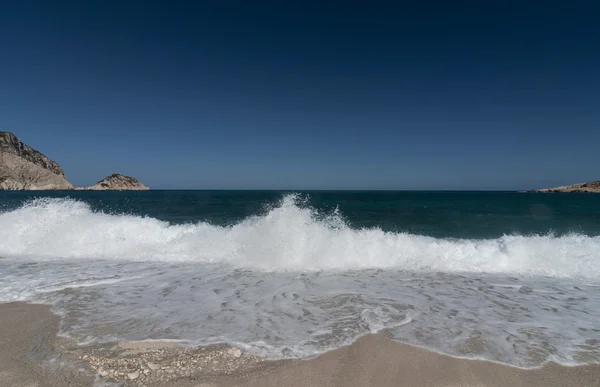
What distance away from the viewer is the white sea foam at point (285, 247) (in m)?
9.58

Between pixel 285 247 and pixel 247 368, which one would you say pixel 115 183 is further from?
pixel 247 368

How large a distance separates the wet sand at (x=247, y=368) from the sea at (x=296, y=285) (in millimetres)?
262

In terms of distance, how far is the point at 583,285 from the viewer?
7777 millimetres

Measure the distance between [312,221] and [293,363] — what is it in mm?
8778

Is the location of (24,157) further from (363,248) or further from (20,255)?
(363,248)

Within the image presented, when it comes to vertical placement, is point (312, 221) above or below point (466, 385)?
above

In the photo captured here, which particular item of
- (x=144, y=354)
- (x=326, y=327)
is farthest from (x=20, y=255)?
(x=326, y=327)

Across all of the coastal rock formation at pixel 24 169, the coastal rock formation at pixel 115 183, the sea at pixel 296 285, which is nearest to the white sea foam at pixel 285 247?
the sea at pixel 296 285

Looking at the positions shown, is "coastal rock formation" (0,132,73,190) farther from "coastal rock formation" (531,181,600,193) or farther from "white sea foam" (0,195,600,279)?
"coastal rock formation" (531,181,600,193)

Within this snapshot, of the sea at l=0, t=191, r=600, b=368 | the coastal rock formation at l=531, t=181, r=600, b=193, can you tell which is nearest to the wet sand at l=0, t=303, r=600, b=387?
the sea at l=0, t=191, r=600, b=368

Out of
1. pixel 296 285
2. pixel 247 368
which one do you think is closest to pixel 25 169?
pixel 296 285

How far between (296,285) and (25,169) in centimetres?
15009

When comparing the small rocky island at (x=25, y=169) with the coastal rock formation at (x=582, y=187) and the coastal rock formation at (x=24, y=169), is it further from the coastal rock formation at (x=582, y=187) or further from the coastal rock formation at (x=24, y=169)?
the coastal rock formation at (x=582, y=187)

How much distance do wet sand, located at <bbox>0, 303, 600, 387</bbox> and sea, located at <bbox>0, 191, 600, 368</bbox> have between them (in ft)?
0.86
